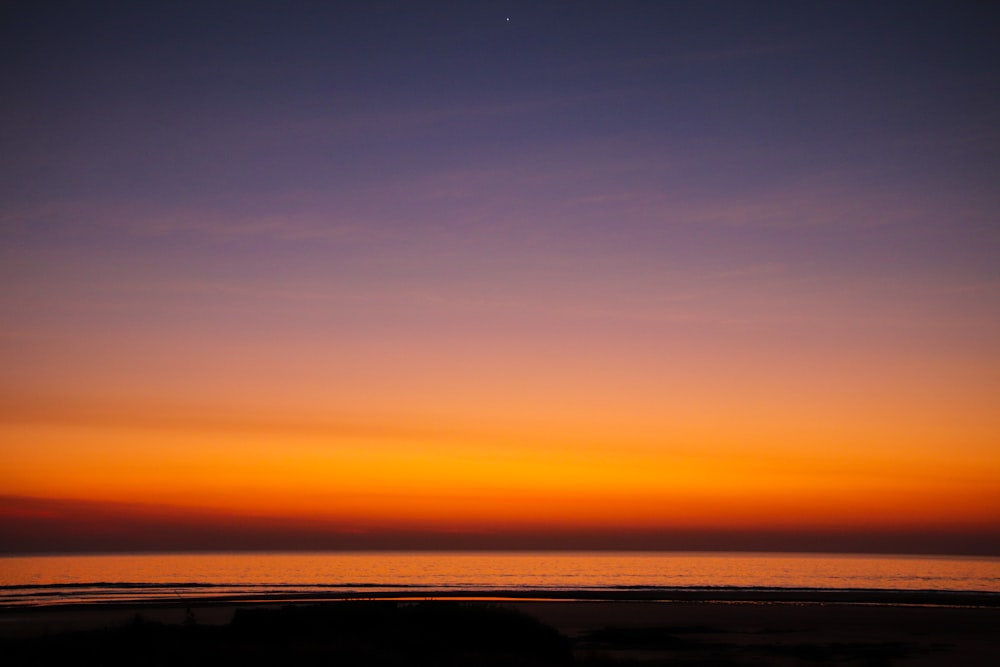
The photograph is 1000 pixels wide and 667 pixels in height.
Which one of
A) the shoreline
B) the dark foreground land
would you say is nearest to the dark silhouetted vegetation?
the dark foreground land

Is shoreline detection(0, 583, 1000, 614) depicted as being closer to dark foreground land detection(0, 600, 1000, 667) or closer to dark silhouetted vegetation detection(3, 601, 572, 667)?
dark foreground land detection(0, 600, 1000, 667)

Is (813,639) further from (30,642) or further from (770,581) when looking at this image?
(770,581)

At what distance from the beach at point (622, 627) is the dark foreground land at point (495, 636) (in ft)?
0.22

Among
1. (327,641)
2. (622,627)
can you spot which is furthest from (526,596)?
(327,641)

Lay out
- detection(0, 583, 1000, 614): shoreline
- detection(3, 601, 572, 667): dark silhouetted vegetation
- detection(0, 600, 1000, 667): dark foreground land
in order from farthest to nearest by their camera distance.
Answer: detection(0, 583, 1000, 614): shoreline < detection(0, 600, 1000, 667): dark foreground land < detection(3, 601, 572, 667): dark silhouetted vegetation

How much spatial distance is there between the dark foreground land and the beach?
0.07 metres

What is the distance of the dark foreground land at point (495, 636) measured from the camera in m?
19.9

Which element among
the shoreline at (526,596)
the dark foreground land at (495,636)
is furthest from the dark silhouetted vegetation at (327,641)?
the shoreline at (526,596)

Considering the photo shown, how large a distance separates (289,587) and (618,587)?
26.2m

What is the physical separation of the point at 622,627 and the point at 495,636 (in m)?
15.1

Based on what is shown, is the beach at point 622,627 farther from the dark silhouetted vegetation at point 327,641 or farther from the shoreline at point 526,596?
the shoreline at point 526,596

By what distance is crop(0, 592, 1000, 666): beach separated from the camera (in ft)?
76.8

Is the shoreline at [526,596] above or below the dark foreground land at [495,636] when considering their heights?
below

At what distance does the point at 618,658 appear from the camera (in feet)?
89.2
